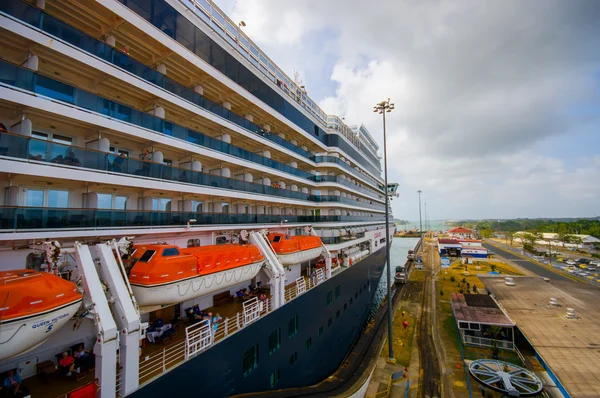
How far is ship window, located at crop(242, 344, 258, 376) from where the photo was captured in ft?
35.4

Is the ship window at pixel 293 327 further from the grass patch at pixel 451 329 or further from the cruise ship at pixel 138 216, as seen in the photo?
the grass patch at pixel 451 329

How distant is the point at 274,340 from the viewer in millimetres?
12477

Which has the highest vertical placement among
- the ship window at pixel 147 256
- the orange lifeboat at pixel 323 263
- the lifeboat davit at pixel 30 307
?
the ship window at pixel 147 256

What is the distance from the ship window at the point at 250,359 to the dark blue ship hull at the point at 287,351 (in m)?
0.16

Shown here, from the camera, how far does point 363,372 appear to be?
1647 centimetres

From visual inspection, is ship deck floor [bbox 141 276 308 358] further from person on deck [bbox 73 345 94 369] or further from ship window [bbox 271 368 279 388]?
ship window [bbox 271 368 279 388]

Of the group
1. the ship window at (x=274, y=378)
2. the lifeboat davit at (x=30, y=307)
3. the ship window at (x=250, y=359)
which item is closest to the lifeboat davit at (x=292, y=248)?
the ship window at (x=250, y=359)

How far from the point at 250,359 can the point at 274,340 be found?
5.53 feet

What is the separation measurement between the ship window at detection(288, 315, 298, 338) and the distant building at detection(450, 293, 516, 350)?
1484 centimetres

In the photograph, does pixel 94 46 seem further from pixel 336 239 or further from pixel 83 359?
pixel 336 239

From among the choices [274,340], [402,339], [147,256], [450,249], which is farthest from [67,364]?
[450,249]

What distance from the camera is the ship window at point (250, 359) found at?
10775 millimetres

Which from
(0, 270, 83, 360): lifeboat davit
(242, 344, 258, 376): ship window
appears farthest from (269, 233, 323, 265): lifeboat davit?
(0, 270, 83, 360): lifeboat davit

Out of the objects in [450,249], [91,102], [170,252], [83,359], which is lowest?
[450,249]
